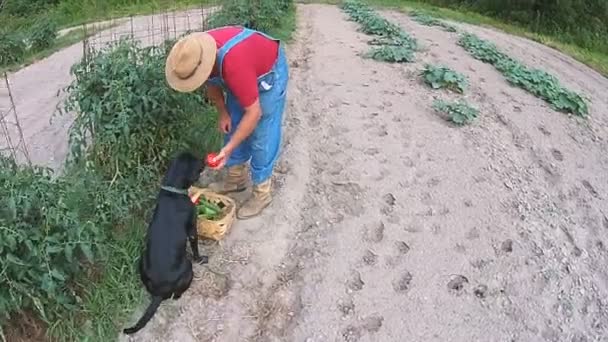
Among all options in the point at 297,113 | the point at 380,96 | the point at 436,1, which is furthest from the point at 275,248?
the point at 436,1

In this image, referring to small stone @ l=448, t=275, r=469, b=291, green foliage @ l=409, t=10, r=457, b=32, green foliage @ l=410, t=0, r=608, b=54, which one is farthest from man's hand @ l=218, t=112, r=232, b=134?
green foliage @ l=410, t=0, r=608, b=54

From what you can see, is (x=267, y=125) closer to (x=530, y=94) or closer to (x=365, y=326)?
(x=365, y=326)

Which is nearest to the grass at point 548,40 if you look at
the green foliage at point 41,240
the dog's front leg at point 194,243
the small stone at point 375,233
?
the small stone at point 375,233

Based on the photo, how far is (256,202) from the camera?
11.9 feet

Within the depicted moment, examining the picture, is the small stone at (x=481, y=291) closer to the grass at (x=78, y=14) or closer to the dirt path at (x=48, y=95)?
the dirt path at (x=48, y=95)

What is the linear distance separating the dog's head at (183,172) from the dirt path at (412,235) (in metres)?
0.50

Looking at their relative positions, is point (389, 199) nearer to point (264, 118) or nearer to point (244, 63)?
point (264, 118)

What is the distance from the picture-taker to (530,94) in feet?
18.4

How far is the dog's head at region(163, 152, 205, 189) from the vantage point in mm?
2984

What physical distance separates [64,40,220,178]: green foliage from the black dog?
527 millimetres

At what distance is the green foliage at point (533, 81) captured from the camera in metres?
5.43

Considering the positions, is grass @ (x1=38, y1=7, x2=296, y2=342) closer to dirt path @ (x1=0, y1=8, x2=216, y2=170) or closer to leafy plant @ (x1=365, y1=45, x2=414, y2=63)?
dirt path @ (x1=0, y1=8, x2=216, y2=170)

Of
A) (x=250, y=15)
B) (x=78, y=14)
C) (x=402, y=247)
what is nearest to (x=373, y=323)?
(x=402, y=247)

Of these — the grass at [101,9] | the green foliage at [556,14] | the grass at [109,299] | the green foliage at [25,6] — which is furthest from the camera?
the green foliage at [25,6]
